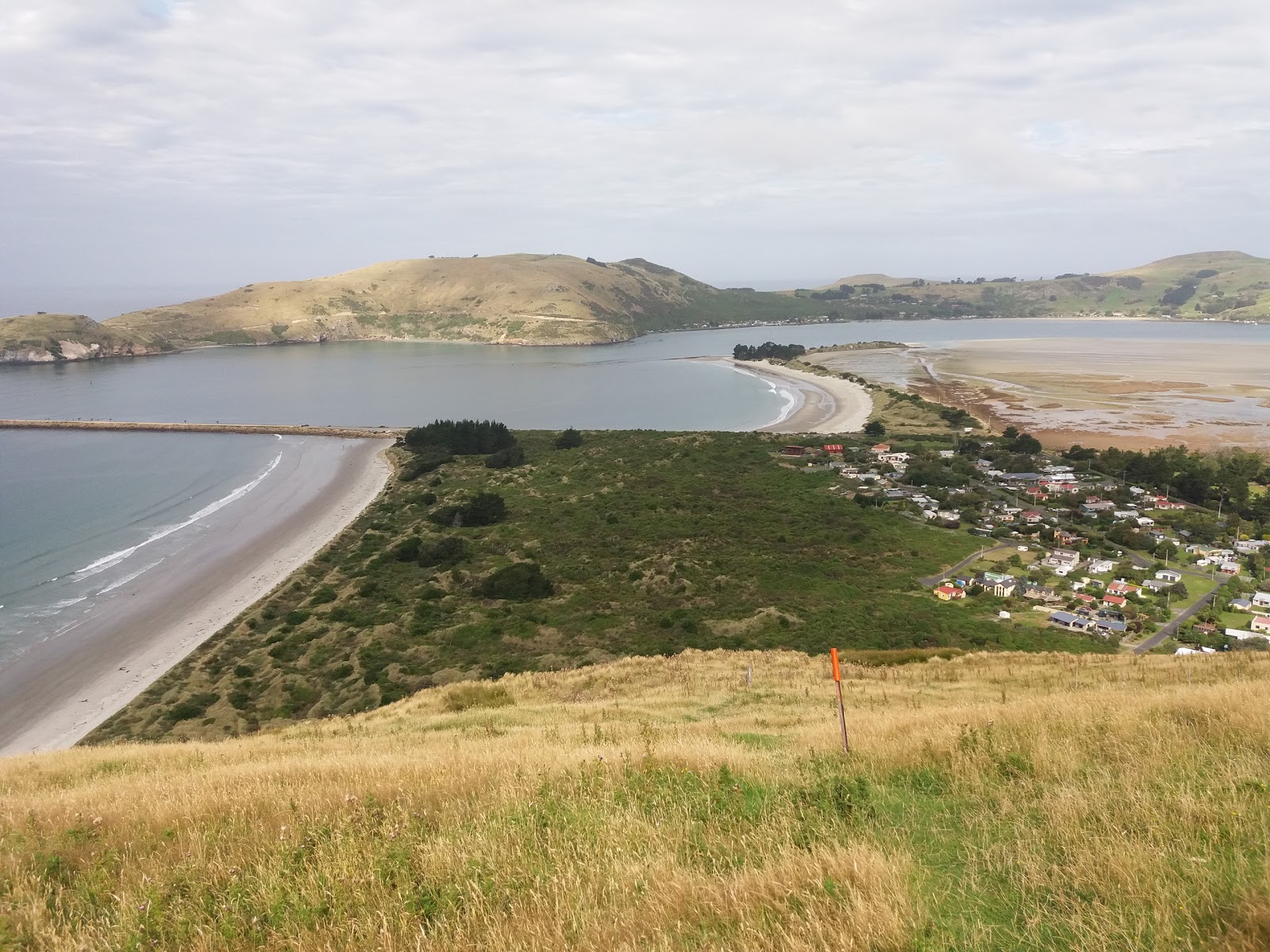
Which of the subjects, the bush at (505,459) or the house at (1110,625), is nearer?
the house at (1110,625)

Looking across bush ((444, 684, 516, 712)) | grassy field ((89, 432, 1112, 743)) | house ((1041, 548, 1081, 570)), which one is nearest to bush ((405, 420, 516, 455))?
grassy field ((89, 432, 1112, 743))

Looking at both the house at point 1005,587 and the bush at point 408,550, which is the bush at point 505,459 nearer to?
the bush at point 408,550

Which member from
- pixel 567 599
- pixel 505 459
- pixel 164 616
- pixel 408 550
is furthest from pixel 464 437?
pixel 567 599

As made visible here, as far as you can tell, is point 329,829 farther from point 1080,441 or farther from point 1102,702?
point 1080,441

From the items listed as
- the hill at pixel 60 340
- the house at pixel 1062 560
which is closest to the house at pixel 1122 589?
the house at pixel 1062 560

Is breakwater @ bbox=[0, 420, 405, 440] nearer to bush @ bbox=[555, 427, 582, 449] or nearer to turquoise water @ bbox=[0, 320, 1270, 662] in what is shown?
turquoise water @ bbox=[0, 320, 1270, 662]

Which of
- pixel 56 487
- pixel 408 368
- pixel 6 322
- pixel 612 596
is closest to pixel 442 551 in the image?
pixel 612 596
